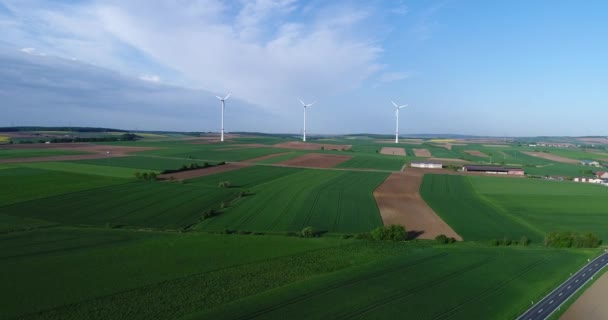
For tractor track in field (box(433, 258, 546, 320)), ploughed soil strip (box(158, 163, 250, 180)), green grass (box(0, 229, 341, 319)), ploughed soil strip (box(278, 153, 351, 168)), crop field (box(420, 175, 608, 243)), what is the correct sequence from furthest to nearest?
ploughed soil strip (box(278, 153, 351, 168))
ploughed soil strip (box(158, 163, 250, 180))
crop field (box(420, 175, 608, 243))
tractor track in field (box(433, 258, 546, 320))
green grass (box(0, 229, 341, 319))

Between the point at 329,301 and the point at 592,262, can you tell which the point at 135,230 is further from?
the point at 592,262

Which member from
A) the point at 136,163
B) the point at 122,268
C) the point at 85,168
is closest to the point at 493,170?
the point at 136,163

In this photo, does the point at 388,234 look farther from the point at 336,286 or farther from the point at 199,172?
the point at 199,172

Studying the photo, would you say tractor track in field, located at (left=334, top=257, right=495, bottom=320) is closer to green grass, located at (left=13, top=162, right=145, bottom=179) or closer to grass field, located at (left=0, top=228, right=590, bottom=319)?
grass field, located at (left=0, top=228, right=590, bottom=319)

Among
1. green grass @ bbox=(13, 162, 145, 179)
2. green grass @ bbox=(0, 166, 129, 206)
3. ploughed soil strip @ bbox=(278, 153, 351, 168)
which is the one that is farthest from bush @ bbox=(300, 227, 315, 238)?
ploughed soil strip @ bbox=(278, 153, 351, 168)

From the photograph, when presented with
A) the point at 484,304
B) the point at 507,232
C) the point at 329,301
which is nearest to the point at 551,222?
the point at 507,232
